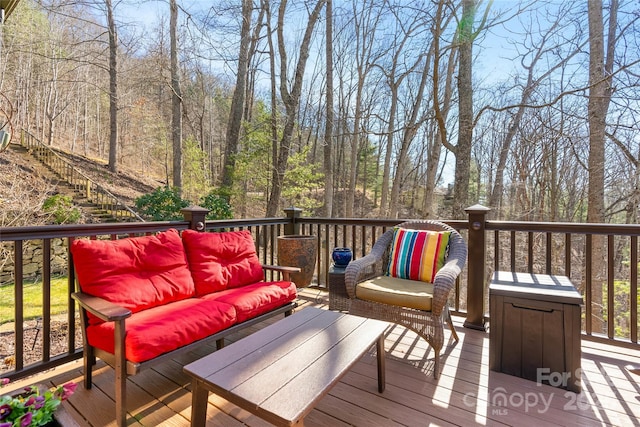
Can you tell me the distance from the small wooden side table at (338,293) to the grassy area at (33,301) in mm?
4896

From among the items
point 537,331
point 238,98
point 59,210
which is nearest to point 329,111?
point 238,98

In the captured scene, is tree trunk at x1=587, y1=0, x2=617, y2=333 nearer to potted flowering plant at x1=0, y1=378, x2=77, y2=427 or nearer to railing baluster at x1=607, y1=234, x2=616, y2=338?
railing baluster at x1=607, y1=234, x2=616, y2=338

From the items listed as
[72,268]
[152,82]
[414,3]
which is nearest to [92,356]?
[72,268]

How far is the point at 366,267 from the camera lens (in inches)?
108

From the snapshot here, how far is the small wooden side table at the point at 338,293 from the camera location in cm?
283

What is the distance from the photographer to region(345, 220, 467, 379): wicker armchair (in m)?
2.17

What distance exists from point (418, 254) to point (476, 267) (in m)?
0.59

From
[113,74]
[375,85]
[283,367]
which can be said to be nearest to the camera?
[283,367]

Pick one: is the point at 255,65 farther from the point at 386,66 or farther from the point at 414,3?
the point at 414,3

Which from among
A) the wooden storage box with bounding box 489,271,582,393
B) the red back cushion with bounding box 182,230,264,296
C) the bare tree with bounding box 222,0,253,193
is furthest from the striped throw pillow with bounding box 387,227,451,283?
the bare tree with bounding box 222,0,253,193

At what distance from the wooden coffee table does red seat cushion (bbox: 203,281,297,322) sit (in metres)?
0.47

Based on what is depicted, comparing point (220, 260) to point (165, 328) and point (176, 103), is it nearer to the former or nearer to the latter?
point (165, 328)

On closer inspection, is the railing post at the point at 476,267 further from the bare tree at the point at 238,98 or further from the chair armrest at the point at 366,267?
the bare tree at the point at 238,98

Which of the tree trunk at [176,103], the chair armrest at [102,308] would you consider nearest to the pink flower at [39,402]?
the chair armrest at [102,308]
